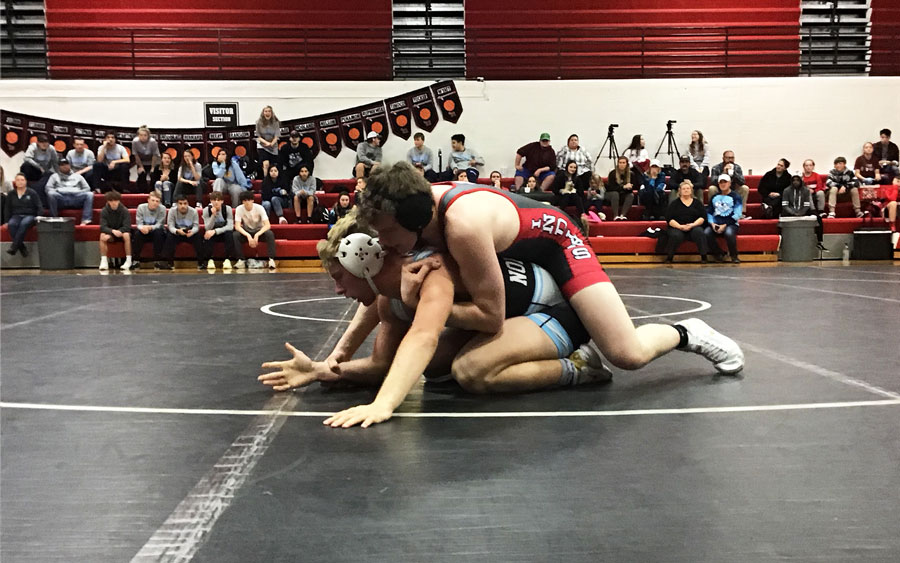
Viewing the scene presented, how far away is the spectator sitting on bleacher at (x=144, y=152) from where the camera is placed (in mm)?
12578

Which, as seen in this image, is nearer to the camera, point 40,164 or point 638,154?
point 40,164

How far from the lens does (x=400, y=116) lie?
13898 millimetres

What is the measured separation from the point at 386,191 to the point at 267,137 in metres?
11.0

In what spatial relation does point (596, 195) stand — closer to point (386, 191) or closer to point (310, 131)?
point (310, 131)

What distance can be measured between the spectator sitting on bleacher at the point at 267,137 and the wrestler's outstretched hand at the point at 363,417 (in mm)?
10397

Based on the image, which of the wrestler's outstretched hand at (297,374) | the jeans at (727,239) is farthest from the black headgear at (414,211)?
the jeans at (727,239)

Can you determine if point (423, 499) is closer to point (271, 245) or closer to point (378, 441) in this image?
point (378, 441)

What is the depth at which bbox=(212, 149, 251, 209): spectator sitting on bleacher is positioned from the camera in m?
12.1

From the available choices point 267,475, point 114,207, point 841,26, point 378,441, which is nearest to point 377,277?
point 378,441

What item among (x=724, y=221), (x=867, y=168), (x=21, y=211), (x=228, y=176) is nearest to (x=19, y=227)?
(x=21, y=211)

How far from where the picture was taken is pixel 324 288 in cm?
752

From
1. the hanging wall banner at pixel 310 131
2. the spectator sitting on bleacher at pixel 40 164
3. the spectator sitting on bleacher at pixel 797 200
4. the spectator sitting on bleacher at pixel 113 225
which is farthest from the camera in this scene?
the hanging wall banner at pixel 310 131

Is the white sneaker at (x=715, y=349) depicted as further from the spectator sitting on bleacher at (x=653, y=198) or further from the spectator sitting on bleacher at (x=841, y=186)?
the spectator sitting on bleacher at (x=841, y=186)

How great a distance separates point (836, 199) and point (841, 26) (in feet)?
15.2
